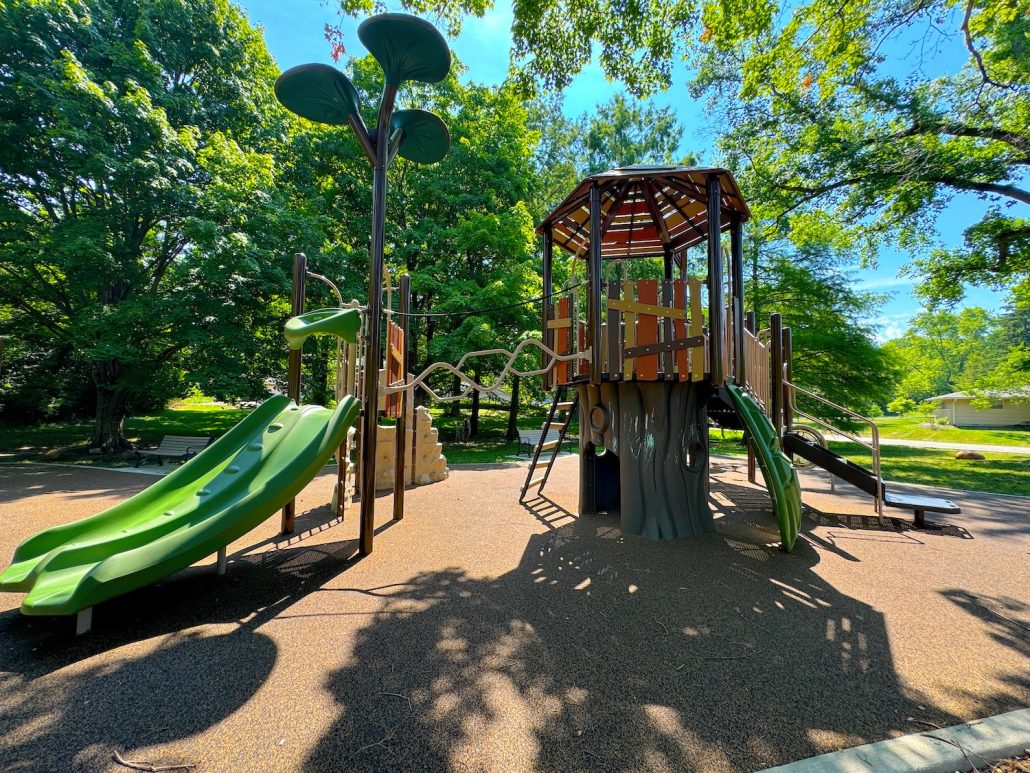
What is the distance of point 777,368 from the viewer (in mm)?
6086

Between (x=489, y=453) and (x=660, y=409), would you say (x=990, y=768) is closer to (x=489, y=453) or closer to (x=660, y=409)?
(x=660, y=409)

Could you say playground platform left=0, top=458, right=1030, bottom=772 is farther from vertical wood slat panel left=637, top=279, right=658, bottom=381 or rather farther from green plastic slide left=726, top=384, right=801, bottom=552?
vertical wood slat panel left=637, top=279, right=658, bottom=381

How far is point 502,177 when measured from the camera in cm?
1634

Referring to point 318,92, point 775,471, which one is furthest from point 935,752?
point 318,92

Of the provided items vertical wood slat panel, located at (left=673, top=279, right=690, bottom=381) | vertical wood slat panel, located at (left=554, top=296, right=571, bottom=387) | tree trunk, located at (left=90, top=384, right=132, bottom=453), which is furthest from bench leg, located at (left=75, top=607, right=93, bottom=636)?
tree trunk, located at (left=90, top=384, right=132, bottom=453)

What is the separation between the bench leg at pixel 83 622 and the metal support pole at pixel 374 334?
2073mm

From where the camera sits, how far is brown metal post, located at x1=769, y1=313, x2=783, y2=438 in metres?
5.94

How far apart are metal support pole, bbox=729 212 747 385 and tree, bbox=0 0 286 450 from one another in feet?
35.7

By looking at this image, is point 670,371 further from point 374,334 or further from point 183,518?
point 183,518

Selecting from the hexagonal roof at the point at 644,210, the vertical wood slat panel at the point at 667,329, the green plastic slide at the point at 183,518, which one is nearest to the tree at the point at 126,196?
the green plastic slide at the point at 183,518

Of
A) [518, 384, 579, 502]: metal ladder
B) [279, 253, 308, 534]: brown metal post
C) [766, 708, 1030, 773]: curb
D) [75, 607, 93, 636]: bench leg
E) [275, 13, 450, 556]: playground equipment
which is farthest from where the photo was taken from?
[518, 384, 579, 502]: metal ladder

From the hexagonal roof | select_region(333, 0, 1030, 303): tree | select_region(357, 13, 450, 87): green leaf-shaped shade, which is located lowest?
the hexagonal roof

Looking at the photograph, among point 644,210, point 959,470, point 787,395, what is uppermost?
point 644,210

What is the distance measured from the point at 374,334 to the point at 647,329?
306 cm
